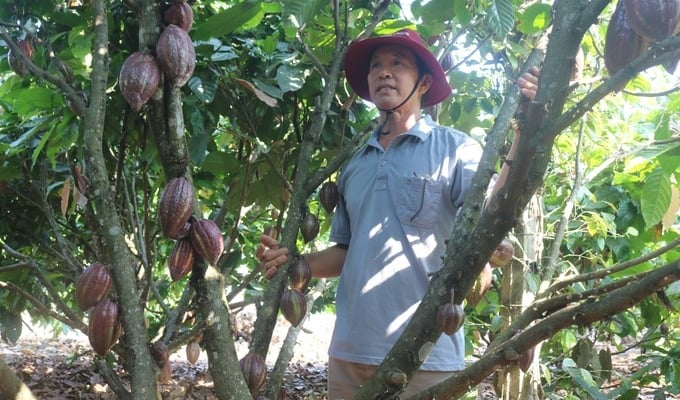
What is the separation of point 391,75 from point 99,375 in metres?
3.73

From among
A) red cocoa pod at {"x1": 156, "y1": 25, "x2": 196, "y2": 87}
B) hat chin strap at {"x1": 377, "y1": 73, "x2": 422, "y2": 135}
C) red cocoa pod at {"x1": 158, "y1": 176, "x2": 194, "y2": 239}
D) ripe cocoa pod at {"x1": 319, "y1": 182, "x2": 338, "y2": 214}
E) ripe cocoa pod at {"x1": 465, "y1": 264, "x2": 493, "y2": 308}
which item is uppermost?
hat chin strap at {"x1": 377, "y1": 73, "x2": 422, "y2": 135}

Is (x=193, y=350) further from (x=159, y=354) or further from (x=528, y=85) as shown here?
(x=528, y=85)

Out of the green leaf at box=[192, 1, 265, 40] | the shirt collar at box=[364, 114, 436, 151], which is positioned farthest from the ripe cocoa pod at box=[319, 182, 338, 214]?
the green leaf at box=[192, 1, 265, 40]

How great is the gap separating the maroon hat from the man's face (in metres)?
0.02

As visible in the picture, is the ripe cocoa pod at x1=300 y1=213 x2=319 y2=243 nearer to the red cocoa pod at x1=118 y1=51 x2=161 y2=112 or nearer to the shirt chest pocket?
the shirt chest pocket

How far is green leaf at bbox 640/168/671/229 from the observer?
139cm

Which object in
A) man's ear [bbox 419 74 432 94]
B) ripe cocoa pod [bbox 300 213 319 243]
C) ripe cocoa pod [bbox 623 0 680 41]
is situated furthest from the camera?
man's ear [bbox 419 74 432 94]

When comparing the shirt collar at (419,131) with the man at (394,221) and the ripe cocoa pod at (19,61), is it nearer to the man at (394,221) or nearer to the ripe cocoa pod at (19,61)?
the man at (394,221)

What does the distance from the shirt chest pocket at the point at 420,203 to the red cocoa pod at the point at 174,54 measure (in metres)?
0.80

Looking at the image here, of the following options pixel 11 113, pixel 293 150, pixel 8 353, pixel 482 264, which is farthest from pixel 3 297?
pixel 8 353

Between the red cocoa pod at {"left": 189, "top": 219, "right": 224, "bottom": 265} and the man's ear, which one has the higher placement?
the man's ear

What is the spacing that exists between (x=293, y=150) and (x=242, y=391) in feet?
4.04

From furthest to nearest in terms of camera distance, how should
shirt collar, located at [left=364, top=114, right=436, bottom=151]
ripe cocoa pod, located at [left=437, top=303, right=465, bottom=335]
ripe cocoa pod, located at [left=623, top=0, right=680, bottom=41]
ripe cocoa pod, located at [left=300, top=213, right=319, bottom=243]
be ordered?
shirt collar, located at [left=364, top=114, right=436, bottom=151], ripe cocoa pod, located at [left=300, top=213, right=319, bottom=243], ripe cocoa pod, located at [left=437, top=303, right=465, bottom=335], ripe cocoa pod, located at [left=623, top=0, right=680, bottom=41]

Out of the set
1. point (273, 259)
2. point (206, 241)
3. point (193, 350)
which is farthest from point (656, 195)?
point (193, 350)
